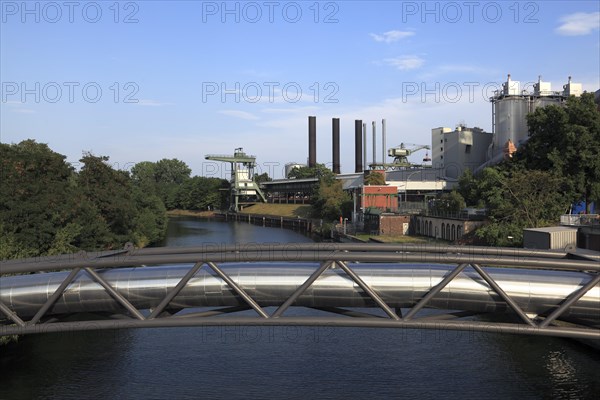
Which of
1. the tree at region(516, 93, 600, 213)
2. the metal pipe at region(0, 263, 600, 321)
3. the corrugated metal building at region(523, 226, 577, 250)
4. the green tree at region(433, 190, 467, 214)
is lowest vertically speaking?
the corrugated metal building at region(523, 226, 577, 250)

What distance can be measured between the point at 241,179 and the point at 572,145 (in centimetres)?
7594

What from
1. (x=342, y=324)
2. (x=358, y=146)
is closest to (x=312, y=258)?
(x=342, y=324)

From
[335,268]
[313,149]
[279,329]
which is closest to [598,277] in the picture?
[335,268]

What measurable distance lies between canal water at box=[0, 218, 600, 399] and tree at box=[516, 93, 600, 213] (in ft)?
A: 83.7

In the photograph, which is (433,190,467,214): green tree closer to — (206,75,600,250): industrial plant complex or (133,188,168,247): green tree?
(206,75,600,250): industrial plant complex

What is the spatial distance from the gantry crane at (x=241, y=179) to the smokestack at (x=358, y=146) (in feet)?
66.9

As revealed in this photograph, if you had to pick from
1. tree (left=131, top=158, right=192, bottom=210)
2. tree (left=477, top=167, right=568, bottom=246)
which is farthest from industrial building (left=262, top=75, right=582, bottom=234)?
tree (left=131, top=158, right=192, bottom=210)

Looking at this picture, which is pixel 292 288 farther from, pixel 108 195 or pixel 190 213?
pixel 190 213

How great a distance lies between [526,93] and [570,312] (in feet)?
A: 219

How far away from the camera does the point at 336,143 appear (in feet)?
346

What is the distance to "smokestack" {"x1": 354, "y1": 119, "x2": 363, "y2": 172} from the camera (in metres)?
103

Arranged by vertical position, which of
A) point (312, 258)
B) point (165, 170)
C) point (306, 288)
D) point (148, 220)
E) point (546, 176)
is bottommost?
point (148, 220)

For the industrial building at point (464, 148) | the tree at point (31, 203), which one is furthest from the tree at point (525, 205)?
the industrial building at point (464, 148)

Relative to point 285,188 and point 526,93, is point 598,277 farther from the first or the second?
point 285,188
